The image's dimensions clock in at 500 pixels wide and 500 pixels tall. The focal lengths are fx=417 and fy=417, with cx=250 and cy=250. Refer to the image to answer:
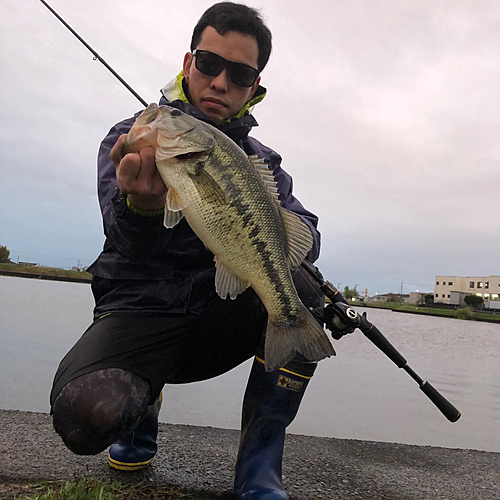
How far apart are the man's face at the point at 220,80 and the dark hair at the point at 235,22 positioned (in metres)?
0.04

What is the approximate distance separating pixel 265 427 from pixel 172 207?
117cm

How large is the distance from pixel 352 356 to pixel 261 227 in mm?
9356

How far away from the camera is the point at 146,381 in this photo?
1.96 meters

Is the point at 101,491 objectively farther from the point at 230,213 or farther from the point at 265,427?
the point at 230,213

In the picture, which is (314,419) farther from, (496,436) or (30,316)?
(30,316)

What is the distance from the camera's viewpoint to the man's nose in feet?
8.29

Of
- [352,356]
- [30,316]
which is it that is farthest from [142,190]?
[30,316]

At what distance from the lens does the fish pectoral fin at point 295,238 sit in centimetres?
217

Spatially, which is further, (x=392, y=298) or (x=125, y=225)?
(x=392, y=298)

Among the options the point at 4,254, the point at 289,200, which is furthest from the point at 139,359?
the point at 4,254

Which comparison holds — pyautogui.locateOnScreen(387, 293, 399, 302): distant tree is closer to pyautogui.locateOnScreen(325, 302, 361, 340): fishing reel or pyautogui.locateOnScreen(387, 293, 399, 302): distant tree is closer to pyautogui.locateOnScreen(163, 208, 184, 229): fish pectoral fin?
pyautogui.locateOnScreen(325, 302, 361, 340): fishing reel

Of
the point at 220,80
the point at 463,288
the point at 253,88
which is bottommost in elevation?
the point at 220,80

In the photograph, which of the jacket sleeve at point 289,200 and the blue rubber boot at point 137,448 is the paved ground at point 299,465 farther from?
the jacket sleeve at point 289,200

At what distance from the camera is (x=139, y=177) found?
70.4 inches
